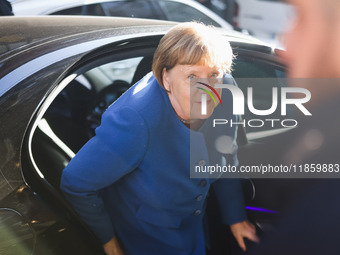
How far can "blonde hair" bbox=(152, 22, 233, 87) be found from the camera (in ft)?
5.15

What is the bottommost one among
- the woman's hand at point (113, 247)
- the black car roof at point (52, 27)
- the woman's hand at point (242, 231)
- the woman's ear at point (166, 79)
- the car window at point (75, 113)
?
the woman's hand at point (242, 231)

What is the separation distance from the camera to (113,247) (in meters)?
1.74

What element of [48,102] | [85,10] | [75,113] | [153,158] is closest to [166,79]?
[153,158]

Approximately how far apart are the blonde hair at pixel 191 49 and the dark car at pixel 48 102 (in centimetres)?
40

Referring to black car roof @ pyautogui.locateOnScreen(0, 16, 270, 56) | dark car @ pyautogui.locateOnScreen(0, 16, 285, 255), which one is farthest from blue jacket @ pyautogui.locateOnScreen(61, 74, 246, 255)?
black car roof @ pyautogui.locateOnScreen(0, 16, 270, 56)

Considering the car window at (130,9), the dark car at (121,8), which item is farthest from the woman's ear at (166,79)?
the car window at (130,9)

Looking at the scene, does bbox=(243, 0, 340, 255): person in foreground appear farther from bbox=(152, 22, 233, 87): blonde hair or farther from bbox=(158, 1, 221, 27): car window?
bbox=(158, 1, 221, 27): car window

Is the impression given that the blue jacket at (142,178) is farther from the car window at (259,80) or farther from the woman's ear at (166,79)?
the car window at (259,80)

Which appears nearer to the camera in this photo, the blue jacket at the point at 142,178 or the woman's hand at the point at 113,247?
the blue jacket at the point at 142,178

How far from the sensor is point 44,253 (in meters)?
1.43

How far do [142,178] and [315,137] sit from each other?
0.69 m

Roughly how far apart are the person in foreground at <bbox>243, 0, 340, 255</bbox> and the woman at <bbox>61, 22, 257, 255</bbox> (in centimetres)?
42

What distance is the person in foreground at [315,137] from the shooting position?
0.91 m

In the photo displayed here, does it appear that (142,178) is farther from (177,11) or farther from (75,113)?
(177,11)
